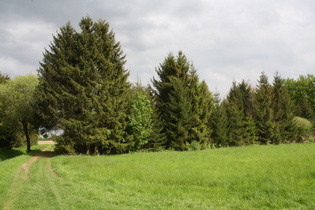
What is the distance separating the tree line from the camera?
2736cm

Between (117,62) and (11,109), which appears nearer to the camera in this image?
(117,62)

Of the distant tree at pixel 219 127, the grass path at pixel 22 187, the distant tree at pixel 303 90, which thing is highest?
the distant tree at pixel 303 90

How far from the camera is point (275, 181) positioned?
37.4ft

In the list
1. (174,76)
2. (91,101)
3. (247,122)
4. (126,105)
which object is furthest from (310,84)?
(91,101)

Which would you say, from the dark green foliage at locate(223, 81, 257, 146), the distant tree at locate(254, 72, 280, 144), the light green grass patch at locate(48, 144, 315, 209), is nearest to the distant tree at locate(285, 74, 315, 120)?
the distant tree at locate(254, 72, 280, 144)

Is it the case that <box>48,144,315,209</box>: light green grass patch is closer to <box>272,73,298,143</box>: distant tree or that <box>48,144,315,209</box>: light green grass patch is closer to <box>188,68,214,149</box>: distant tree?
<box>188,68,214,149</box>: distant tree

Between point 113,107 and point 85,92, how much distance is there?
3.71 meters

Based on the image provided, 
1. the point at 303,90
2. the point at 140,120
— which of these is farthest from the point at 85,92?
the point at 303,90

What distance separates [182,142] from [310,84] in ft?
193

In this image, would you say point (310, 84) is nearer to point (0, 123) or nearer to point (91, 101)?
point (91, 101)

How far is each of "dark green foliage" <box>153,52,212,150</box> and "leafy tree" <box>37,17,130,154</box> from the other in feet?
23.9

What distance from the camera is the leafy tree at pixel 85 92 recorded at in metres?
26.9

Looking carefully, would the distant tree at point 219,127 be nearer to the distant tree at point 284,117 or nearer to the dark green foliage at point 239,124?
the dark green foliage at point 239,124

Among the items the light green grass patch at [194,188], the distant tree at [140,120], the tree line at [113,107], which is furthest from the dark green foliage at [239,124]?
the light green grass patch at [194,188]
